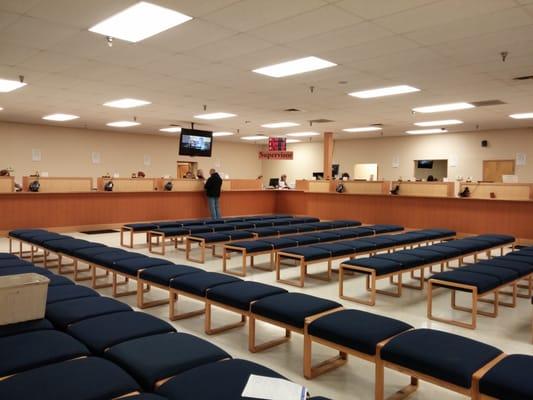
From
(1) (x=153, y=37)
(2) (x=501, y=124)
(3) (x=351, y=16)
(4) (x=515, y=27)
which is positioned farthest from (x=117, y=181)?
(2) (x=501, y=124)

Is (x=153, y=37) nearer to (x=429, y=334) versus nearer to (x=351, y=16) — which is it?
(x=351, y=16)

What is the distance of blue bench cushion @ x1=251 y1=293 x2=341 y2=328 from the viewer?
10.1ft

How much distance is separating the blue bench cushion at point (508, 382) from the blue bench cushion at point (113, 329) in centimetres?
176

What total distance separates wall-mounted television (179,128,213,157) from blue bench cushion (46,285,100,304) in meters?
8.43

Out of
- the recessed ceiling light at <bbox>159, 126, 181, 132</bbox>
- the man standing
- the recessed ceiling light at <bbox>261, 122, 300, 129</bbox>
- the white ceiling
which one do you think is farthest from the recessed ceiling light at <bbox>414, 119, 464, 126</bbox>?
the recessed ceiling light at <bbox>159, 126, 181, 132</bbox>

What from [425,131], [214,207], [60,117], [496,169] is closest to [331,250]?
[214,207]

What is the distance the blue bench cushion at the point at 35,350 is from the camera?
7.06 feet

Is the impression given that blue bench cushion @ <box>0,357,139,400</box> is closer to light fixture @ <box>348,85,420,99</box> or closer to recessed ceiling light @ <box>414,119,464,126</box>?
light fixture @ <box>348,85,420,99</box>

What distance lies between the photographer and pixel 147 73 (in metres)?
6.84

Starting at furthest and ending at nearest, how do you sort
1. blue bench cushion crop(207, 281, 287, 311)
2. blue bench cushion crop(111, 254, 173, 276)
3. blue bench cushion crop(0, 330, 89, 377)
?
blue bench cushion crop(111, 254, 173, 276) → blue bench cushion crop(207, 281, 287, 311) → blue bench cushion crop(0, 330, 89, 377)

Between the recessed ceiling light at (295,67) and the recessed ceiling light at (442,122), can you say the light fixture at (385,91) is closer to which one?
the recessed ceiling light at (295,67)

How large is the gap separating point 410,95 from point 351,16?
4445 millimetres

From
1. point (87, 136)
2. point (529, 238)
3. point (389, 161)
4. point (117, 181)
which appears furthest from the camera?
point (389, 161)

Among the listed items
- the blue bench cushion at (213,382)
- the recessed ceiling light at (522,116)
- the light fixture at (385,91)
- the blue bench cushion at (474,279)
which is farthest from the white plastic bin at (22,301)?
the recessed ceiling light at (522,116)
